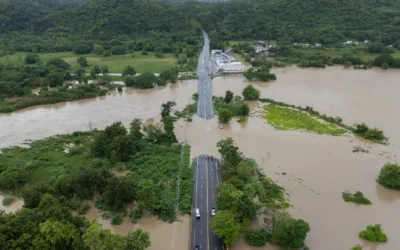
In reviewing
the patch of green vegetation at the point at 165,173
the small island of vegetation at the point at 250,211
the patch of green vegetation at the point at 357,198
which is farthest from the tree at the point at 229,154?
the patch of green vegetation at the point at 357,198

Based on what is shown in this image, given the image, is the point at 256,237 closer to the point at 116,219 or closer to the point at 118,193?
the point at 116,219

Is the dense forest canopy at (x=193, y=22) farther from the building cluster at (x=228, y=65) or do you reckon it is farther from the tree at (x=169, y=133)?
the tree at (x=169, y=133)

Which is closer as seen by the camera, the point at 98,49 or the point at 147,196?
the point at 147,196

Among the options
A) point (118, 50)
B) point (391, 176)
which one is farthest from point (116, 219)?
point (118, 50)

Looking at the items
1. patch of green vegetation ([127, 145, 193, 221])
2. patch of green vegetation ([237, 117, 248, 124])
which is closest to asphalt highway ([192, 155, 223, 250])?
patch of green vegetation ([127, 145, 193, 221])

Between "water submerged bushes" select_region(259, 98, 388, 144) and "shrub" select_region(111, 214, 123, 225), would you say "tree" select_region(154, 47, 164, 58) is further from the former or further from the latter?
"shrub" select_region(111, 214, 123, 225)

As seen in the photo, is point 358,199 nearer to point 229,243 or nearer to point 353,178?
point 353,178
